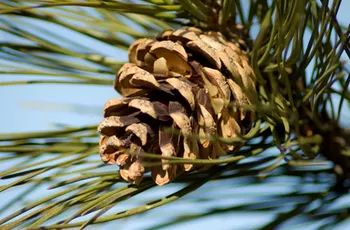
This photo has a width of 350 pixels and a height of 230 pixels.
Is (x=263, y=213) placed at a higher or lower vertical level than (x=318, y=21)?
lower

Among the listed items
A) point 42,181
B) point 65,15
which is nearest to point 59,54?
point 65,15

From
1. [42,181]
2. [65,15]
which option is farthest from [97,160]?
[65,15]

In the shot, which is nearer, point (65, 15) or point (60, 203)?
A: point (60, 203)

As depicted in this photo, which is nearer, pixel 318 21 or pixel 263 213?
pixel 318 21

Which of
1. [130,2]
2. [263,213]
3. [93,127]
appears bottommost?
[263,213]

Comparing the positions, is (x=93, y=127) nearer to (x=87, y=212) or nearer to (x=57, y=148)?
(x=57, y=148)

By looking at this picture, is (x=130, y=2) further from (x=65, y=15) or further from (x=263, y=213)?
(x=263, y=213)
